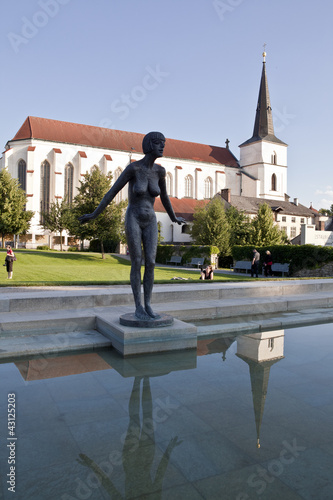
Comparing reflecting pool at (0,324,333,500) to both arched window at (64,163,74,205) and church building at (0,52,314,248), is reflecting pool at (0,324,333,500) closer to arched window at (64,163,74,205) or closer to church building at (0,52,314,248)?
church building at (0,52,314,248)

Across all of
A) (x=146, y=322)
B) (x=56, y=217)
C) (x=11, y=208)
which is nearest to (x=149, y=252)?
(x=146, y=322)

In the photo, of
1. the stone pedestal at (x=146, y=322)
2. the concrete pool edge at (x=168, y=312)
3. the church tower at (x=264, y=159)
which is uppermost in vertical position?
the church tower at (x=264, y=159)

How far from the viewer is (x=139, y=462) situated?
2.43 metres

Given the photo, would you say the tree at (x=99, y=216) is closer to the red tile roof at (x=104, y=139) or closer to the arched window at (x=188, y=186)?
the red tile roof at (x=104, y=139)

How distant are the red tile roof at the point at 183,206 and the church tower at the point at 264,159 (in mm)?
16264

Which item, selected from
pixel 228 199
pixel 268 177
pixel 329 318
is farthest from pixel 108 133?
pixel 329 318

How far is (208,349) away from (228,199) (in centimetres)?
5748

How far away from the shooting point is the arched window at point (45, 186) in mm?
59094

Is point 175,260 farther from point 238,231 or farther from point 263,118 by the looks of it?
point 263,118

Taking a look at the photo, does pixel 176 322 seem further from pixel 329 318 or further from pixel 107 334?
pixel 329 318

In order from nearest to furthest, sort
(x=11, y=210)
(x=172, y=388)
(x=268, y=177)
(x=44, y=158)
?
(x=172, y=388), (x=11, y=210), (x=44, y=158), (x=268, y=177)

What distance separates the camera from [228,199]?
6106 cm

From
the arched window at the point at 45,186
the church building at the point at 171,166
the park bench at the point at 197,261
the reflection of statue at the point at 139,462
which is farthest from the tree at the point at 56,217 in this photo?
the reflection of statue at the point at 139,462

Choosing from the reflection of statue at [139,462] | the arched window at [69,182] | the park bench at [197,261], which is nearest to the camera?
the reflection of statue at [139,462]
